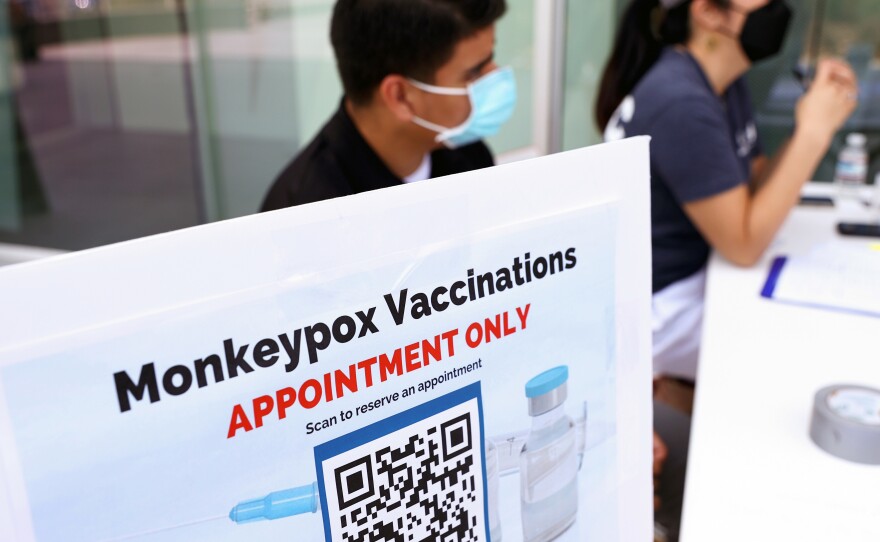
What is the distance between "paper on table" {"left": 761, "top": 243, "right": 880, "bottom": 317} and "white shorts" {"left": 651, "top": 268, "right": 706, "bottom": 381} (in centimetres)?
18

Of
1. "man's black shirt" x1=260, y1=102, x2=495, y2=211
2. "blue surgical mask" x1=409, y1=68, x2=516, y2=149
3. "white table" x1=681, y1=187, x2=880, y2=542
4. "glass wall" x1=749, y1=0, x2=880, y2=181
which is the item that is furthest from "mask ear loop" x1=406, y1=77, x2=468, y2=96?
"glass wall" x1=749, y1=0, x2=880, y2=181

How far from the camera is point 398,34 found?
1206mm

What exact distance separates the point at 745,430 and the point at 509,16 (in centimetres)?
187

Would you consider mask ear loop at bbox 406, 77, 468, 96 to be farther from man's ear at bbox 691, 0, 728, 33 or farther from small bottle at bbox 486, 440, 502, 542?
small bottle at bbox 486, 440, 502, 542

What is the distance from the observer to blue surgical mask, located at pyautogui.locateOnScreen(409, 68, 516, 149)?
1.29 meters

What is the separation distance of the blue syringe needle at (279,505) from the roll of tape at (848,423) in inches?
27.1

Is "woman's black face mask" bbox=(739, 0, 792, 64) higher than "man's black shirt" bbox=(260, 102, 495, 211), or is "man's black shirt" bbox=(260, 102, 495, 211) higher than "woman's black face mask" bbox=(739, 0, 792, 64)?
"woman's black face mask" bbox=(739, 0, 792, 64)

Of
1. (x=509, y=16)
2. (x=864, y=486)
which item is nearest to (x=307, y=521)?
(x=864, y=486)

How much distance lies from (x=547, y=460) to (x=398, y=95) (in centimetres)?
85

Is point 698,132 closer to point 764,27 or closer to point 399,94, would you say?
point 764,27

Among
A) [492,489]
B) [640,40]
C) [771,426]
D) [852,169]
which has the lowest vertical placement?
[771,426]

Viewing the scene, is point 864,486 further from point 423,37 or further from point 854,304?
point 423,37

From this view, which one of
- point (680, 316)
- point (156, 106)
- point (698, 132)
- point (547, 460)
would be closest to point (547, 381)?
point (547, 460)

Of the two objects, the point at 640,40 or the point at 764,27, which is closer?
the point at 764,27
